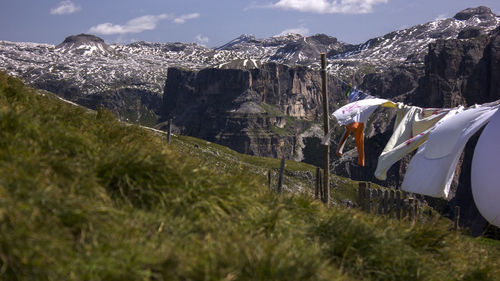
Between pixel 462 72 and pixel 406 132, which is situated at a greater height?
pixel 462 72

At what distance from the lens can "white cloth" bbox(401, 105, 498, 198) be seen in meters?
16.1

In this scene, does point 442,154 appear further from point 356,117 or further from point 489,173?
point 356,117

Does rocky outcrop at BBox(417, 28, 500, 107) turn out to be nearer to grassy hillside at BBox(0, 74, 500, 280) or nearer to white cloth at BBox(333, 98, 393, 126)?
white cloth at BBox(333, 98, 393, 126)

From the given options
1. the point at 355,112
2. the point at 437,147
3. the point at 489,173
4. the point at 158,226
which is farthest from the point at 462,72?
the point at 158,226

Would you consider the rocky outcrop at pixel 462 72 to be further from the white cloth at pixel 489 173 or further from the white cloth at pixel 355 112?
the white cloth at pixel 489 173

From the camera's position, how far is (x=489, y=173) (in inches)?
591

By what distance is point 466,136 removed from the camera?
1620 centimetres

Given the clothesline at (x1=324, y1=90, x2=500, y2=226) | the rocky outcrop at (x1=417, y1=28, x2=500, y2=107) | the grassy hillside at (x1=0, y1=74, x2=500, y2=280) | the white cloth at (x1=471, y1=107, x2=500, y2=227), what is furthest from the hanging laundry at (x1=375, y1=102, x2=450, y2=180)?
the rocky outcrop at (x1=417, y1=28, x2=500, y2=107)

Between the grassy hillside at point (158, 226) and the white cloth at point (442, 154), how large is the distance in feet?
28.8

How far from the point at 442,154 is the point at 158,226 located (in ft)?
45.7

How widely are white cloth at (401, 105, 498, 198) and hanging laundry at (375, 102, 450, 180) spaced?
151 centimetres

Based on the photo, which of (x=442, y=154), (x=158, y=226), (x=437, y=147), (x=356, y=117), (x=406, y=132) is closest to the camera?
(x=158, y=226)

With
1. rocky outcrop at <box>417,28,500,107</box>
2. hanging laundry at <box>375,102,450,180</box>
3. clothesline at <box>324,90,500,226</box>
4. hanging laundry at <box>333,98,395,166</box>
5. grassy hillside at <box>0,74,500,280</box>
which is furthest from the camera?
rocky outcrop at <box>417,28,500,107</box>

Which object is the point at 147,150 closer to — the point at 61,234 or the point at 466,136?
the point at 61,234
